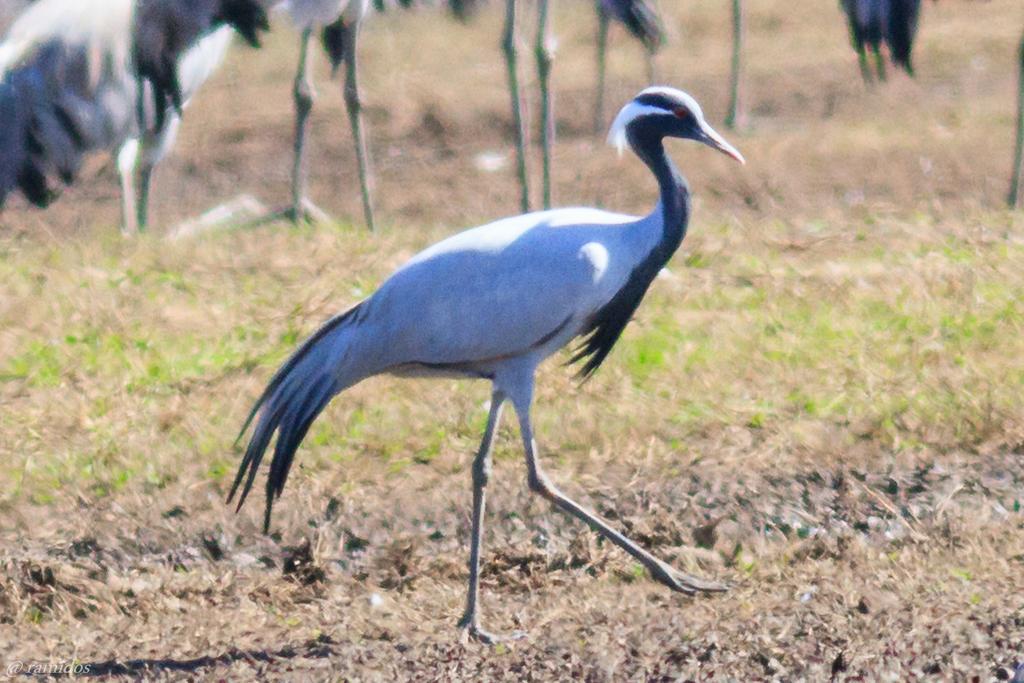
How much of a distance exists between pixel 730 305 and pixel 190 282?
195 cm

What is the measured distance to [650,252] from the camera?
439 centimetres

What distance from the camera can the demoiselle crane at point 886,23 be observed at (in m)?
6.59

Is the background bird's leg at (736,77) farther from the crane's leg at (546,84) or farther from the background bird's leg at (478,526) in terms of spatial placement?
the background bird's leg at (478,526)

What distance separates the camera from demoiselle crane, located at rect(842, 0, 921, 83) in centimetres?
659

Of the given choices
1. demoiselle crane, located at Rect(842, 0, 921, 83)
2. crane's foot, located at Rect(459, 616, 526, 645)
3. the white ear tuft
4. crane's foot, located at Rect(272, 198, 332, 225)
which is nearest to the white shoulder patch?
the white ear tuft

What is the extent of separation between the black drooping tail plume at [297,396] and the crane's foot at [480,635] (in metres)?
0.51

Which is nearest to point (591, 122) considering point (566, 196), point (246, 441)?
point (566, 196)

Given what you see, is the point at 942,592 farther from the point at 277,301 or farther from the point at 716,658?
Answer: the point at 277,301

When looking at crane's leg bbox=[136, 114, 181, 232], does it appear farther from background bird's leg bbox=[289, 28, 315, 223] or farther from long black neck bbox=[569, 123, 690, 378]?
long black neck bbox=[569, 123, 690, 378]

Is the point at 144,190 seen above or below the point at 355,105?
below

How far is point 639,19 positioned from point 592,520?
17.5 feet

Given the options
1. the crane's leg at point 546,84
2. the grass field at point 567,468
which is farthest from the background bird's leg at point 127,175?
the crane's leg at point 546,84

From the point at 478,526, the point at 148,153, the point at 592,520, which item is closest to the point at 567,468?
the point at 592,520

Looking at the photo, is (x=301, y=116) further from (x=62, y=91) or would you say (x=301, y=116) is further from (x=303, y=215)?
(x=62, y=91)
